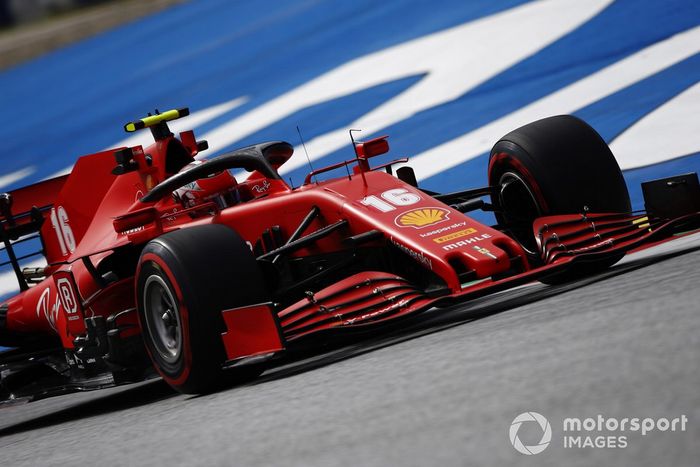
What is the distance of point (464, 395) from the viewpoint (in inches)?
148

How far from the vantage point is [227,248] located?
5.43 m

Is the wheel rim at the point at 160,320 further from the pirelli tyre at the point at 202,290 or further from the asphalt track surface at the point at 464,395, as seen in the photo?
the asphalt track surface at the point at 464,395

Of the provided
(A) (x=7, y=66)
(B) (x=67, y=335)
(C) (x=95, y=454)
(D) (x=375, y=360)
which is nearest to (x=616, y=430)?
(D) (x=375, y=360)

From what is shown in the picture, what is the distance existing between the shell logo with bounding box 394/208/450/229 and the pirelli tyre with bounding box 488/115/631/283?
21.6 inches

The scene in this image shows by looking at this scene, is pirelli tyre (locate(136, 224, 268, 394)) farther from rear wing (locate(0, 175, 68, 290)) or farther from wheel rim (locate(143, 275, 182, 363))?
rear wing (locate(0, 175, 68, 290))

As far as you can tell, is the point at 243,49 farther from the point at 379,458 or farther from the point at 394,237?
the point at 379,458

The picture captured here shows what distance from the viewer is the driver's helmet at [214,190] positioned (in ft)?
22.1

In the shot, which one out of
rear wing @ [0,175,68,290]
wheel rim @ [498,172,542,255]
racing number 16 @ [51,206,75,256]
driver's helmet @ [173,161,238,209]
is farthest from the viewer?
rear wing @ [0,175,68,290]

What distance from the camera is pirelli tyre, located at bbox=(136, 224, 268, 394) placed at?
17.4ft

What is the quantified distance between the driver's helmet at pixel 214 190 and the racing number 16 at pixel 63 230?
1120mm

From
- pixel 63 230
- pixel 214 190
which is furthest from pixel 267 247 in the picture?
pixel 63 230

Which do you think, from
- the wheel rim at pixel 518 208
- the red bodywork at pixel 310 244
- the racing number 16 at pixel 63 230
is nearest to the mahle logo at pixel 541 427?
the red bodywork at pixel 310 244

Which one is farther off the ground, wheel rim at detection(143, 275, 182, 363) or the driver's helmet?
the driver's helmet

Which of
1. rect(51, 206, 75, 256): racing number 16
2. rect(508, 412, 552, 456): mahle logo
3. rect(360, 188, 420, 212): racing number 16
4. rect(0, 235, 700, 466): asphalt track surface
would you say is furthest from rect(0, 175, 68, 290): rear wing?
rect(508, 412, 552, 456): mahle logo
